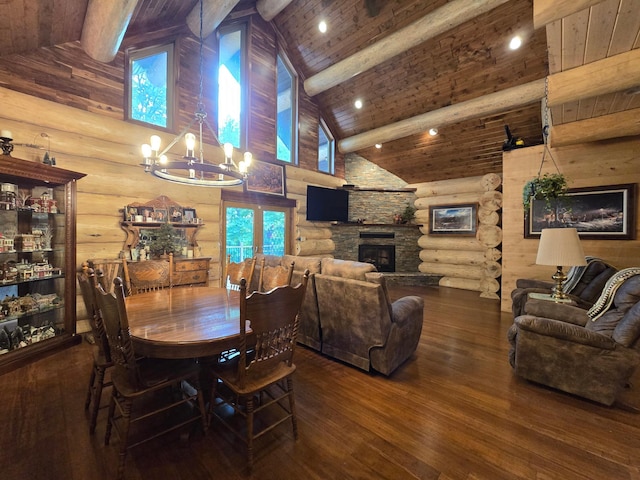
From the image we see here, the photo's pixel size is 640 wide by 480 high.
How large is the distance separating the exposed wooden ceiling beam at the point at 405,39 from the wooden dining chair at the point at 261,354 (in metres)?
5.08

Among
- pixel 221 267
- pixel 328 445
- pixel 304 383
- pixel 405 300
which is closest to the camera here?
pixel 328 445

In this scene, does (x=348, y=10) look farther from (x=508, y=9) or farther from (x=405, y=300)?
(x=405, y=300)

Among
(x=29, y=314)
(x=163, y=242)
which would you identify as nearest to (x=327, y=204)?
(x=163, y=242)

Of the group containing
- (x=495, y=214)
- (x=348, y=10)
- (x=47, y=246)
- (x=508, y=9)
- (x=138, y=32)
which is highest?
(x=348, y=10)

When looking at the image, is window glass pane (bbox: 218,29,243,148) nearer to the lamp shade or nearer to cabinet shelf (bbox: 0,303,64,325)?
cabinet shelf (bbox: 0,303,64,325)

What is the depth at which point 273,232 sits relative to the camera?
6371mm

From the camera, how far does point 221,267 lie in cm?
521

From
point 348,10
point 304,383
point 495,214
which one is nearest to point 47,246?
point 304,383

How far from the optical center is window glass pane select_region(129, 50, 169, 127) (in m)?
4.25

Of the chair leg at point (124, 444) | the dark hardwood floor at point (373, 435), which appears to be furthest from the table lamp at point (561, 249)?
the chair leg at point (124, 444)

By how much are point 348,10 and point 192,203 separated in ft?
15.2

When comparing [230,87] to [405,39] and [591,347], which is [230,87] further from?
[591,347]

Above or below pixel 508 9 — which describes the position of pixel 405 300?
below

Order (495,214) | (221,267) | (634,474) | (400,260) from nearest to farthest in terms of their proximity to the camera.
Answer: (634,474) < (221,267) < (495,214) < (400,260)
